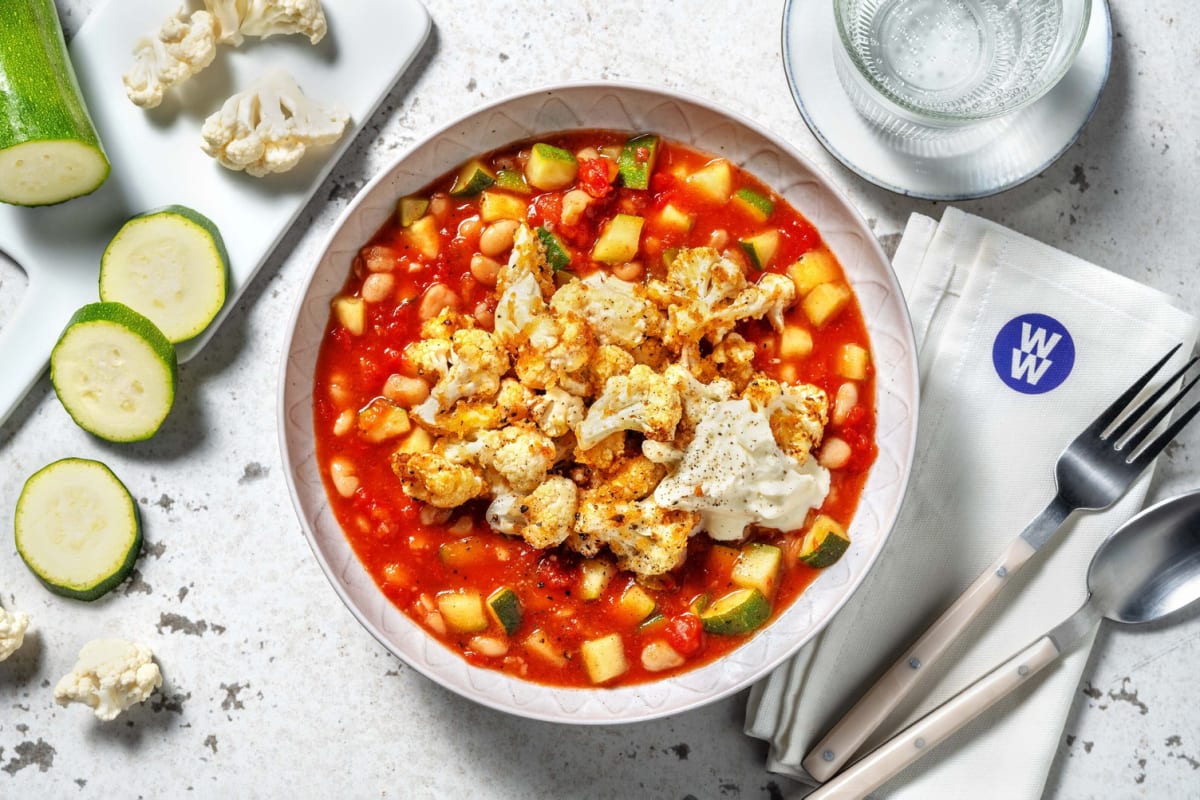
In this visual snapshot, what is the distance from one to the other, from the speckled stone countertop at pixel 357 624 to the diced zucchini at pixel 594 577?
799mm

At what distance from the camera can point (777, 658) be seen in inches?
136

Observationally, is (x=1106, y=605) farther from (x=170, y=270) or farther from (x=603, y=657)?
(x=170, y=270)

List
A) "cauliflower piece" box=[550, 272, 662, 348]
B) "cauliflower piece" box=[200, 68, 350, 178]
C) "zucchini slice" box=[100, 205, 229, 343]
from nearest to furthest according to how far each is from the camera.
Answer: "cauliflower piece" box=[550, 272, 662, 348], "cauliflower piece" box=[200, 68, 350, 178], "zucchini slice" box=[100, 205, 229, 343]

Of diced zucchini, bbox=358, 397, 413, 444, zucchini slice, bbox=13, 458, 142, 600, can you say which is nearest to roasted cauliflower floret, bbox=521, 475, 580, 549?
diced zucchini, bbox=358, 397, 413, 444

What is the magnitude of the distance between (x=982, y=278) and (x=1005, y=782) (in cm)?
206

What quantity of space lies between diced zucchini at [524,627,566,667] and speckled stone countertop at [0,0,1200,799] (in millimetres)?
622

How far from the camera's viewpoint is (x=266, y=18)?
3.83 m

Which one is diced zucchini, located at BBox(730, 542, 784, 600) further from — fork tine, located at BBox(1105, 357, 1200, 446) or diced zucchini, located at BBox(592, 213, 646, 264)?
fork tine, located at BBox(1105, 357, 1200, 446)

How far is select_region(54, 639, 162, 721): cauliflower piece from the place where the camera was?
3898mm

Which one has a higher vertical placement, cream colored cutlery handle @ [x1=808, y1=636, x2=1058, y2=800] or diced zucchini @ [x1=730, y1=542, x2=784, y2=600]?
diced zucchini @ [x1=730, y1=542, x2=784, y2=600]

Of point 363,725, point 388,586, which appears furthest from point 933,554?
point 363,725

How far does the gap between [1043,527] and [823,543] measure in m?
0.96

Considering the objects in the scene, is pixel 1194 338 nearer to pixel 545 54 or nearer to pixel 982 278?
pixel 982 278

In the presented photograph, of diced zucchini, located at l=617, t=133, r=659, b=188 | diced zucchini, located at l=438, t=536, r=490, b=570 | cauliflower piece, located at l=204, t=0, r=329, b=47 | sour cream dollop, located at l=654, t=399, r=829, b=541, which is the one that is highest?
cauliflower piece, located at l=204, t=0, r=329, b=47
